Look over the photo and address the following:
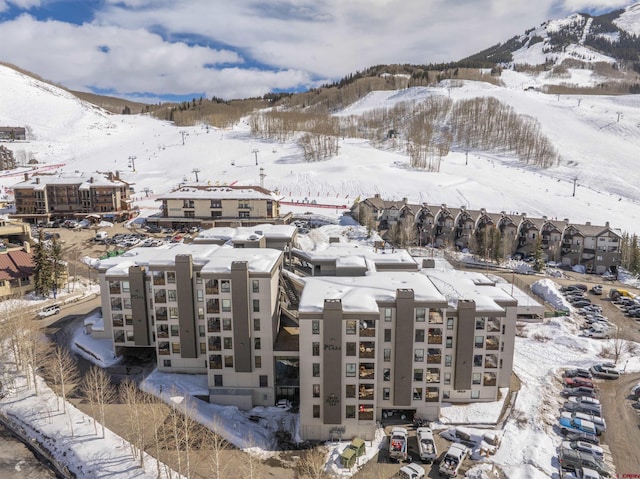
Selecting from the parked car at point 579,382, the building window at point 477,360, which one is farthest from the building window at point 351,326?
the parked car at point 579,382

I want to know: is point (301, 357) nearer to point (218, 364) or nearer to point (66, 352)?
point (218, 364)

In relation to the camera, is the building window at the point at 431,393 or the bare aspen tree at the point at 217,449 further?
the building window at the point at 431,393

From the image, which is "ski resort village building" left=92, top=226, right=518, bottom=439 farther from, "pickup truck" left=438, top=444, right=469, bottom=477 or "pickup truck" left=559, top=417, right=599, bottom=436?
"pickup truck" left=559, top=417, right=599, bottom=436

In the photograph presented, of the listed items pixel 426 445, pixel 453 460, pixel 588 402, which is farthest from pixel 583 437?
pixel 426 445

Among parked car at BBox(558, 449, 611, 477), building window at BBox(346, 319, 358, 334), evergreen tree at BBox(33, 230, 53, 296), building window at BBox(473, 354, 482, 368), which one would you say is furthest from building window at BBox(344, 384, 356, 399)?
evergreen tree at BBox(33, 230, 53, 296)

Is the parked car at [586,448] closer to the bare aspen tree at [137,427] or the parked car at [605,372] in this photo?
the parked car at [605,372]
